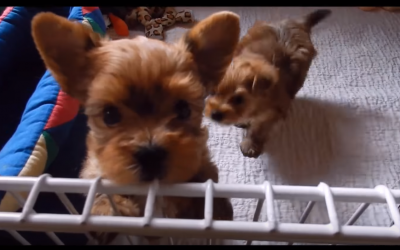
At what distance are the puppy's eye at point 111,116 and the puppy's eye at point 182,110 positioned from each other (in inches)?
6.2

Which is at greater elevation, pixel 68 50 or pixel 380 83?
pixel 68 50

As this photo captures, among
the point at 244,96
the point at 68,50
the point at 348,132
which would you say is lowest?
the point at 348,132

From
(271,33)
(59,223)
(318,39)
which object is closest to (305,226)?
(59,223)

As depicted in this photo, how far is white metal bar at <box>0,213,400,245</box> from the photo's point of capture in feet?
2.50

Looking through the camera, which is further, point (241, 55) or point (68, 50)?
point (241, 55)

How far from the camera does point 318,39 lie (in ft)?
8.62

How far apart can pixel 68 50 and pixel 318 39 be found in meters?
1.90

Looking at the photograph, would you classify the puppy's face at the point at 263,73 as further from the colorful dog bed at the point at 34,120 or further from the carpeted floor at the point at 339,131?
the colorful dog bed at the point at 34,120

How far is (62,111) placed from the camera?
1.43m

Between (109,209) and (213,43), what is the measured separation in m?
0.56

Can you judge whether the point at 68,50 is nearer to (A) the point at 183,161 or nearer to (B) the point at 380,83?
(A) the point at 183,161

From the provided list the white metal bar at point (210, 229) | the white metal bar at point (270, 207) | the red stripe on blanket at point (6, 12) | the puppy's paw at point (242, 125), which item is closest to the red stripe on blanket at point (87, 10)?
the red stripe on blanket at point (6, 12)

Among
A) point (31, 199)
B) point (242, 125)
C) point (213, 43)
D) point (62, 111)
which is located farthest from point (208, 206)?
point (242, 125)

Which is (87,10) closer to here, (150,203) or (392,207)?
(150,203)
